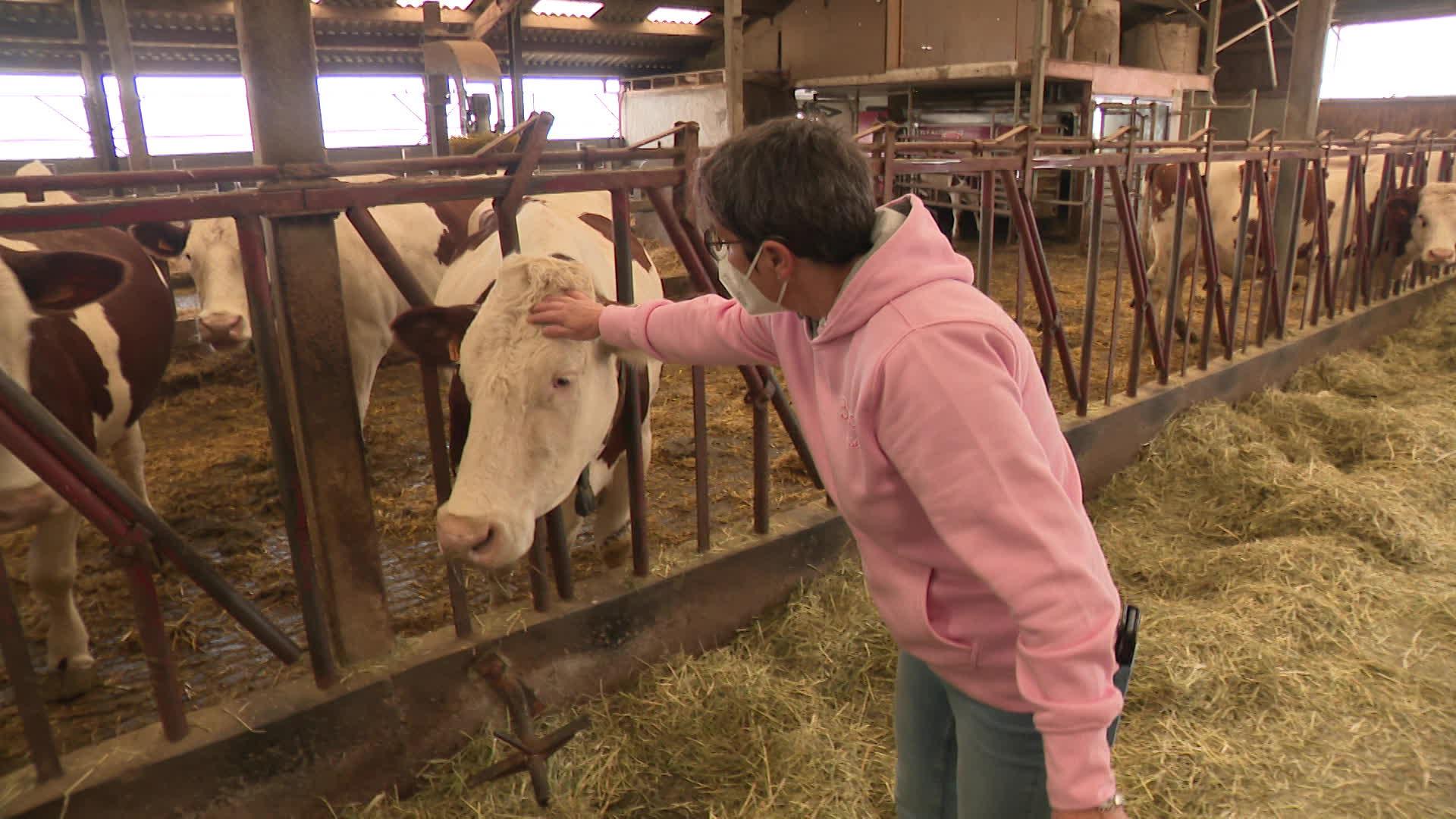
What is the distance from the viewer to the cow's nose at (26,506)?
2.41m

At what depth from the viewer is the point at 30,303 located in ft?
7.86

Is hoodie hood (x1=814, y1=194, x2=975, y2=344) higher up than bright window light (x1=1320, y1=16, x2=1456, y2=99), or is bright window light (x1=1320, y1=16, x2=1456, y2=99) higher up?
bright window light (x1=1320, y1=16, x2=1456, y2=99)

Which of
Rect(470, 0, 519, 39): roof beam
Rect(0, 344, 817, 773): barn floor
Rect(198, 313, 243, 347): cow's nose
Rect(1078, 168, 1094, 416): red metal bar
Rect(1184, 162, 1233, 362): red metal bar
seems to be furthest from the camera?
Rect(470, 0, 519, 39): roof beam

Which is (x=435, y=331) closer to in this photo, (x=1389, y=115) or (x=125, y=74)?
(x=125, y=74)

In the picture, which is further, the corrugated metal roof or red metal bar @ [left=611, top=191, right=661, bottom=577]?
the corrugated metal roof

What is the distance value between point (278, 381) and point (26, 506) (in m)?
0.97

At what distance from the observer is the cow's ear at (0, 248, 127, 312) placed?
225 centimetres

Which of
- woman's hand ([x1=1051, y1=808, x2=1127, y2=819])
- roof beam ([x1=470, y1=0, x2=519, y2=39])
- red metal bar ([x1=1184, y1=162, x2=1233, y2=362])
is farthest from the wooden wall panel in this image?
woman's hand ([x1=1051, y1=808, x2=1127, y2=819])

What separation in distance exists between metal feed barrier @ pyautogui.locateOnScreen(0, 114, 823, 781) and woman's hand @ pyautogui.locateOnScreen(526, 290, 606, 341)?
36cm

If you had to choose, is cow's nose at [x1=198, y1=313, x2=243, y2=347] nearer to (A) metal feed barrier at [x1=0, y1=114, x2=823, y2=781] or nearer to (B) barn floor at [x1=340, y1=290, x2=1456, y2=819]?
(A) metal feed barrier at [x1=0, y1=114, x2=823, y2=781]

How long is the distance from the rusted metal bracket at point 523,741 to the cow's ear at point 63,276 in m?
1.36

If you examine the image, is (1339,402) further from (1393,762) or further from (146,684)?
(146,684)

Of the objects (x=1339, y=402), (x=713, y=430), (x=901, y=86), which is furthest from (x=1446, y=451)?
(x=901, y=86)

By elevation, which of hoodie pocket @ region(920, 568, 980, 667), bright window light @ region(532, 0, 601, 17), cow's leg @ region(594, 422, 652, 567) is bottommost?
cow's leg @ region(594, 422, 652, 567)
